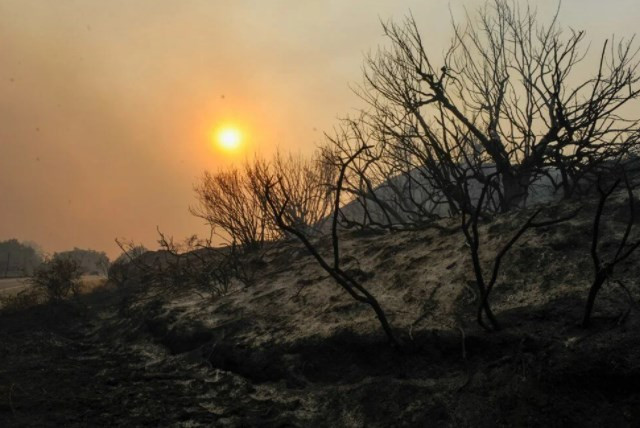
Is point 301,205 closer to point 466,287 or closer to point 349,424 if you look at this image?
Answer: point 466,287

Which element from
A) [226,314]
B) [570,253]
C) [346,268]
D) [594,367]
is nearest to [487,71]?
[346,268]

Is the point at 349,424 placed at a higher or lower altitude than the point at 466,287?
lower

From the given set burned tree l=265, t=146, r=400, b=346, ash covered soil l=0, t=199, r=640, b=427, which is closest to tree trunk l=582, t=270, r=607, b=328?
ash covered soil l=0, t=199, r=640, b=427

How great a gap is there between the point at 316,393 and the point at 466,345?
124cm

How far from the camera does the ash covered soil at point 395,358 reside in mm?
2428

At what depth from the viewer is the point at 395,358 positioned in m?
3.40

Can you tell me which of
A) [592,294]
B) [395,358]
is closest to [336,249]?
[395,358]

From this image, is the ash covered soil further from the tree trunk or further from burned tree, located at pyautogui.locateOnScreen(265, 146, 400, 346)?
burned tree, located at pyautogui.locateOnScreen(265, 146, 400, 346)

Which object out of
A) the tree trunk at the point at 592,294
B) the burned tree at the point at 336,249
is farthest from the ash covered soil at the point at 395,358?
the burned tree at the point at 336,249

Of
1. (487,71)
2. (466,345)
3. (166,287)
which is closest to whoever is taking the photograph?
(466,345)

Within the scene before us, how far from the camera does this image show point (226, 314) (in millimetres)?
6180

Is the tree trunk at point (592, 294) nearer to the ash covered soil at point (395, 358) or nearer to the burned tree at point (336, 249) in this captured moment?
the ash covered soil at point (395, 358)

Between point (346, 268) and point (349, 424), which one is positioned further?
point (346, 268)

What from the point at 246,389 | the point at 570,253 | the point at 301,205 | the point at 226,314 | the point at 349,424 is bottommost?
the point at 349,424
